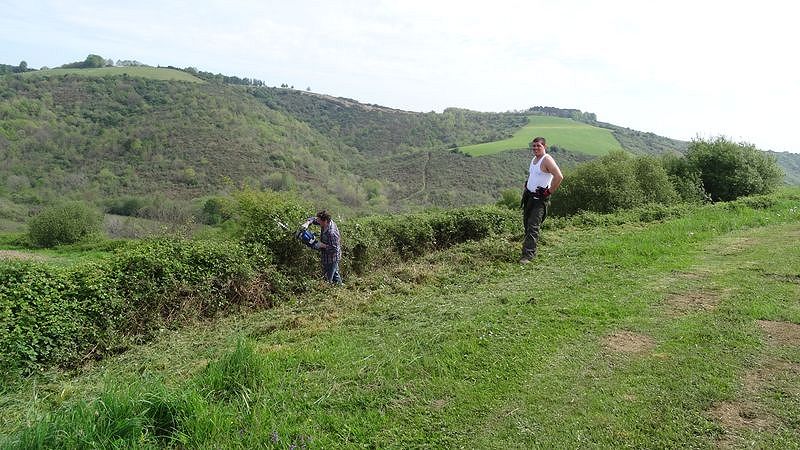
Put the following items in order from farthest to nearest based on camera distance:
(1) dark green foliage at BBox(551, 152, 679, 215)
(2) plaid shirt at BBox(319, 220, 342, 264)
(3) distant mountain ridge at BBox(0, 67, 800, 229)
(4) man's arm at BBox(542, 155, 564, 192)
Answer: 1. (3) distant mountain ridge at BBox(0, 67, 800, 229)
2. (1) dark green foliage at BBox(551, 152, 679, 215)
3. (2) plaid shirt at BBox(319, 220, 342, 264)
4. (4) man's arm at BBox(542, 155, 564, 192)

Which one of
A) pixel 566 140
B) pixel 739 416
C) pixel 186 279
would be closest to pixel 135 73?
pixel 566 140

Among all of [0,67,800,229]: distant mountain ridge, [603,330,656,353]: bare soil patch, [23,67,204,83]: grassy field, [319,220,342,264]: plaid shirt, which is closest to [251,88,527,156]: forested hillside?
[0,67,800,229]: distant mountain ridge

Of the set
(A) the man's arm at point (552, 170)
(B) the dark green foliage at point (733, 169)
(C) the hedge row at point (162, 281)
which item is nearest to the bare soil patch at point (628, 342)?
(A) the man's arm at point (552, 170)

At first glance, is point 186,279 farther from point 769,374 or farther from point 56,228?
point 56,228

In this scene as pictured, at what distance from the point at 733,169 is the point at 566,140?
201 feet

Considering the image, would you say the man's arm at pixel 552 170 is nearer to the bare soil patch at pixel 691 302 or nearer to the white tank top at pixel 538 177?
the white tank top at pixel 538 177

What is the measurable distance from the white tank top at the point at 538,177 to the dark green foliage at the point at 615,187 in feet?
32.6

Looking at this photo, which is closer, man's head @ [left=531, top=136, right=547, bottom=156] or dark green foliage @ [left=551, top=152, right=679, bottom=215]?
man's head @ [left=531, top=136, right=547, bottom=156]

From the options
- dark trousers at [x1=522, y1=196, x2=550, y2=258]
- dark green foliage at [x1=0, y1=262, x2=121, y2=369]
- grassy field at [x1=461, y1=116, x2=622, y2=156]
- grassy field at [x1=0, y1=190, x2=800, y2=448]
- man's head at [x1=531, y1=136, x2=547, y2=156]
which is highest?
grassy field at [x1=461, y1=116, x2=622, y2=156]

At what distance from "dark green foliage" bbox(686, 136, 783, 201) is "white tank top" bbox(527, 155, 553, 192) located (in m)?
14.9

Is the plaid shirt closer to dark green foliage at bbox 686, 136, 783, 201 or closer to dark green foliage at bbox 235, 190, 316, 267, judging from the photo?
dark green foliage at bbox 235, 190, 316, 267

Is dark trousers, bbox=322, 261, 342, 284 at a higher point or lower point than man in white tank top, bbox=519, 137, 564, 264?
lower

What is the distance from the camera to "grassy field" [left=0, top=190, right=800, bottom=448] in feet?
10.9

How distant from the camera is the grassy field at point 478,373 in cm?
332
